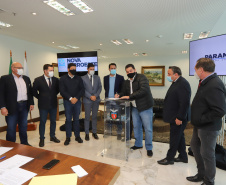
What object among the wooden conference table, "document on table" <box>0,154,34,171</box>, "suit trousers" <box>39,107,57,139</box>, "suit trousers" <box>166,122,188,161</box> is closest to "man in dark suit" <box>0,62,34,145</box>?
"suit trousers" <box>39,107,57,139</box>

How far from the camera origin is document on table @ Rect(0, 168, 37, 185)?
910 mm

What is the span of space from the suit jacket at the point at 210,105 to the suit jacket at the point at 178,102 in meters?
0.40

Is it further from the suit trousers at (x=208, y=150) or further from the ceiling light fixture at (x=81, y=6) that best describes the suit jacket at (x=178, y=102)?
the ceiling light fixture at (x=81, y=6)

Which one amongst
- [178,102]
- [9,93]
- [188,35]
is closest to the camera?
[178,102]

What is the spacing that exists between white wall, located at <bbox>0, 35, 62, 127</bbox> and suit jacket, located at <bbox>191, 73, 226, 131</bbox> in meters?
5.12

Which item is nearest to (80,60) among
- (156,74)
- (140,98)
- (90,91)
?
(90,91)

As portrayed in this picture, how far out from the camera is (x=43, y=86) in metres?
3.21

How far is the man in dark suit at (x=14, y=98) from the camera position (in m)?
2.76

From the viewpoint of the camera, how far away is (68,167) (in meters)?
1.09

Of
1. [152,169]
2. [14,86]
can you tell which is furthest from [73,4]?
[152,169]

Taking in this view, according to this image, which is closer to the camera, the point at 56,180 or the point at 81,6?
the point at 56,180

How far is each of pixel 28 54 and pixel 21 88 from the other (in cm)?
308

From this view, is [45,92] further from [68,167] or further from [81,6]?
[68,167]

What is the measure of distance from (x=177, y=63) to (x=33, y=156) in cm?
856
